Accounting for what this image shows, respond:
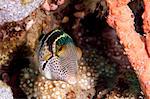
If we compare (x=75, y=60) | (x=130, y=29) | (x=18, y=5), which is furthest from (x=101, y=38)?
(x=18, y=5)

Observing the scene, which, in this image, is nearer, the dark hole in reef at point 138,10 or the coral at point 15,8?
the coral at point 15,8

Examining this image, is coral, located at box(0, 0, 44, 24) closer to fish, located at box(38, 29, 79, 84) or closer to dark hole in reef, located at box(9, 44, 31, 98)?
fish, located at box(38, 29, 79, 84)

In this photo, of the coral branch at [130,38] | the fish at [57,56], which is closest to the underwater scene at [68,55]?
the fish at [57,56]

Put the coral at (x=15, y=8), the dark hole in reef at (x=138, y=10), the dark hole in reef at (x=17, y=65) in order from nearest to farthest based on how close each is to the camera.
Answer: the coral at (x=15, y=8) → the dark hole in reef at (x=138, y=10) → the dark hole in reef at (x=17, y=65)

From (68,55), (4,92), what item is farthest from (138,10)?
(4,92)

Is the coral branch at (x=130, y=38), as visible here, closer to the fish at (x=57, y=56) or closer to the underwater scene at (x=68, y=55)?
the underwater scene at (x=68, y=55)

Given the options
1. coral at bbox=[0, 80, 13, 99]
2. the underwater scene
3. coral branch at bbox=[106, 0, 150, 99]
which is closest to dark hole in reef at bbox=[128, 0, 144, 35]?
the underwater scene

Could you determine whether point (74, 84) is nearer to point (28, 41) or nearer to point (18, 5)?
point (28, 41)
